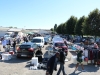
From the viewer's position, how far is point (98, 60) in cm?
1492

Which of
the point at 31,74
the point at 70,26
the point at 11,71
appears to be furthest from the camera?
the point at 70,26

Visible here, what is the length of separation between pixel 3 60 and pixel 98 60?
8579 mm

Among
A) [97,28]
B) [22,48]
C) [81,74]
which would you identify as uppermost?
[97,28]

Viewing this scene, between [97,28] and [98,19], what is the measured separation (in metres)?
1.92

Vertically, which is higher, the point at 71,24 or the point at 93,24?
the point at 71,24

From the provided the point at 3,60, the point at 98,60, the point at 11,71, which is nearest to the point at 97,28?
the point at 98,60

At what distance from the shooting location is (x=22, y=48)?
56.8 feet

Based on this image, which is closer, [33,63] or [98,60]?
[33,63]

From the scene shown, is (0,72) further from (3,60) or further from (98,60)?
(98,60)

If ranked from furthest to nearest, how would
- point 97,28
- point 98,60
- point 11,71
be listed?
point 97,28 < point 98,60 < point 11,71

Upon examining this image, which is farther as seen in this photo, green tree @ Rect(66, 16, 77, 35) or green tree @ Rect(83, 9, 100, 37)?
green tree @ Rect(66, 16, 77, 35)

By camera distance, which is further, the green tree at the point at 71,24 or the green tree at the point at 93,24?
the green tree at the point at 71,24

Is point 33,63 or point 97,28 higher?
point 97,28

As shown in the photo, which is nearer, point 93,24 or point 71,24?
point 93,24
